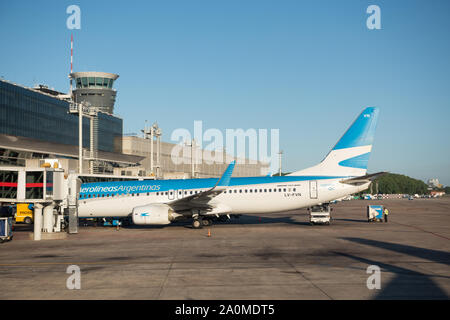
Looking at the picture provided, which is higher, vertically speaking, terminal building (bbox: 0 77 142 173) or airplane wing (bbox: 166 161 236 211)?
terminal building (bbox: 0 77 142 173)

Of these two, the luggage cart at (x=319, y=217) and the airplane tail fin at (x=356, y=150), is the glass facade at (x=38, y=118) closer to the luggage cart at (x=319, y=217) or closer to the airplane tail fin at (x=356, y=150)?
the luggage cart at (x=319, y=217)

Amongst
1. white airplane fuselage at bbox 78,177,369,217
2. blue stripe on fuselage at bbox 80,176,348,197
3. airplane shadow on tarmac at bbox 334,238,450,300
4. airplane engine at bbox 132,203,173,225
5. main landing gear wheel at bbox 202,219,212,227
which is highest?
blue stripe on fuselage at bbox 80,176,348,197

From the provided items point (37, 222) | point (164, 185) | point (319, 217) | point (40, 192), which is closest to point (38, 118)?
point (164, 185)

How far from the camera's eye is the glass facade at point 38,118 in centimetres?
5950

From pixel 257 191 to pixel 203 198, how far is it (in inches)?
175

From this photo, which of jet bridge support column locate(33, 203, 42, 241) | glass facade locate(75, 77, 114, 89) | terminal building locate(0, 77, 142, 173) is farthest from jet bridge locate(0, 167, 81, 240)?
glass facade locate(75, 77, 114, 89)

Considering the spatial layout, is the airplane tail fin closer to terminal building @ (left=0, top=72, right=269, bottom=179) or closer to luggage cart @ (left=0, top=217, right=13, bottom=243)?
terminal building @ (left=0, top=72, right=269, bottom=179)

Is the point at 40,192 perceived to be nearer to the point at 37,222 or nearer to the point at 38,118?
the point at 37,222

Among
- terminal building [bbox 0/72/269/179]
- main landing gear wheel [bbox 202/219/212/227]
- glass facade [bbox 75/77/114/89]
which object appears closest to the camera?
main landing gear wheel [bbox 202/219/212/227]

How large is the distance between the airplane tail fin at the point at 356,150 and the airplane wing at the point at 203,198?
7690 millimetres

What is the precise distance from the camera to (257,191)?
31.4 m

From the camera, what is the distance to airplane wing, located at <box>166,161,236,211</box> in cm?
2842
